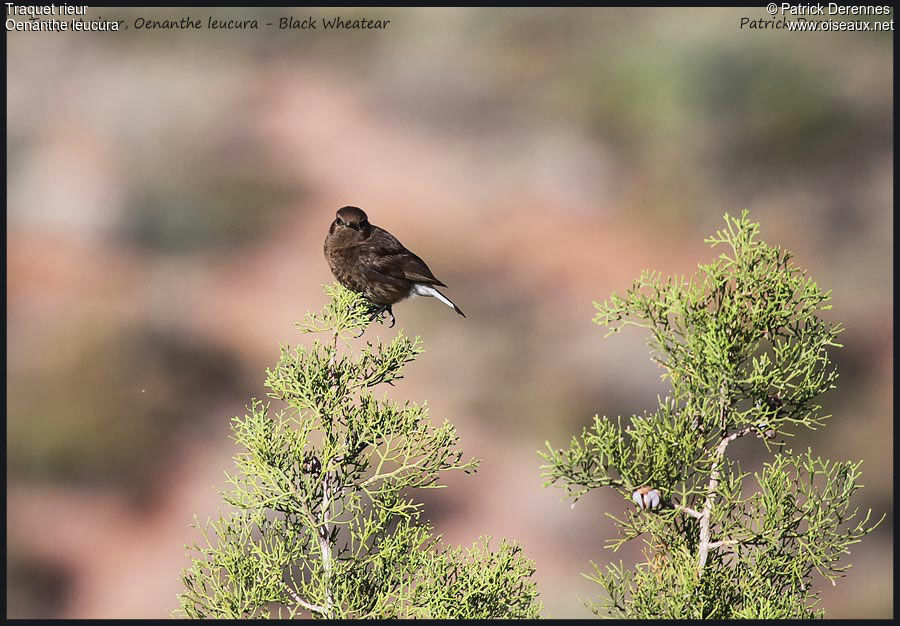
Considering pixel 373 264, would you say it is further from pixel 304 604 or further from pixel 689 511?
pixel 689 511

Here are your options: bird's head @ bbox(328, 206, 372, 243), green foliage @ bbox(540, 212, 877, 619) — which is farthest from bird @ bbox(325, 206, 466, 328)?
green foliage @ bbox(540, 212, 877, 619)

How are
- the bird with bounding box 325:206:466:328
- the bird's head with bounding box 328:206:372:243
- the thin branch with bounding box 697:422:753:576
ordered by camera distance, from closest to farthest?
the thin branch with bounding box 697:422:753:576, the bird with bounding box 325:206:466:328, the bird's head with bounding box 328:206:372:243

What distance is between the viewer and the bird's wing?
462 centimetres

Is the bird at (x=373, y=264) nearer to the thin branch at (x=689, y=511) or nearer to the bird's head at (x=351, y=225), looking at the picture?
the bird's head at (x=351, y=225)

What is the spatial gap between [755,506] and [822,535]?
10.2 inches

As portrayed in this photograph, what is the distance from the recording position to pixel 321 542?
3645mm

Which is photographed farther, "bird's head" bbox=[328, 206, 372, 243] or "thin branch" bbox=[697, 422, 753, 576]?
"bird's head" bbox=[328, 206, 372, 243]

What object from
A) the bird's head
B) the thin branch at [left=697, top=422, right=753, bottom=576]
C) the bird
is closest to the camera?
the thin branch at [left=697, top=422, right=753, bottom=576]

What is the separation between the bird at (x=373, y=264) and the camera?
14.9 ft

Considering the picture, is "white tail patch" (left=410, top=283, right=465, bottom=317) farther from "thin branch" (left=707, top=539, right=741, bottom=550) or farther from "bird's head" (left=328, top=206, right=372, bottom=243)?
"thin branch" (left=707, top=539, right=741, bottom=550)

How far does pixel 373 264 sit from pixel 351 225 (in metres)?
0.25

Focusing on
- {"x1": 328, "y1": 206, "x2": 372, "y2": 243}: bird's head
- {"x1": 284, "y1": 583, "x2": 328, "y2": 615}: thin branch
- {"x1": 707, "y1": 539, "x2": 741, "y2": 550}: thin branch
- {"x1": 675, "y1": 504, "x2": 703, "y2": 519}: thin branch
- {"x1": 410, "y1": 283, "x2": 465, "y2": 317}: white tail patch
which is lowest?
{"x1": 284, "y1": 583, "x2": 328, "y2": 615}: thin branch

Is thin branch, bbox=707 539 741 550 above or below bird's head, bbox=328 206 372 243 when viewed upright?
below

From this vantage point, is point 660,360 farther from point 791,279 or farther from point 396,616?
point 396,616
